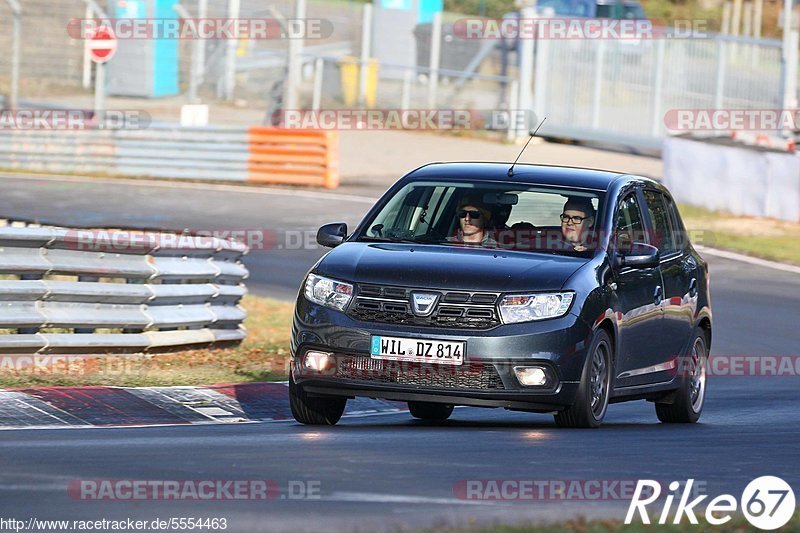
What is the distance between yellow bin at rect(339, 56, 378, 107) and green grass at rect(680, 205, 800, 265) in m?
14.8

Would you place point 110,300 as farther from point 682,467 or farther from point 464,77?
point 464,77

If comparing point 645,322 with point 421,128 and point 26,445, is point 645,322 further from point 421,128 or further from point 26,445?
point 421,128

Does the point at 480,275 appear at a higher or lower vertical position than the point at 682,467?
higher

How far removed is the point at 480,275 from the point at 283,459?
1869 mm

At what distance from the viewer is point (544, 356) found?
8.96 meters

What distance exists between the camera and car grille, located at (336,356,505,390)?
352 inches

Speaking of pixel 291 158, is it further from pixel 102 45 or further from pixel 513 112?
pixel 513 112

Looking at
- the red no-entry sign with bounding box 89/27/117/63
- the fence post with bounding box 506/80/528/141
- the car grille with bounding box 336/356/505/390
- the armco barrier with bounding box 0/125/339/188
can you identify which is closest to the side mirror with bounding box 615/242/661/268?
the car grille with bounding box 336/356/505/390

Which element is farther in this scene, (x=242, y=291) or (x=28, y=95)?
(x=28, y=95)

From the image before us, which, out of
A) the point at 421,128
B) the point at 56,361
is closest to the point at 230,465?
the point at 56,361

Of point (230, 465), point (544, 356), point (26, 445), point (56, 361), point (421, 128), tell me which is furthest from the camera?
point (421, 128)

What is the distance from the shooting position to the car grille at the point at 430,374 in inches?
352

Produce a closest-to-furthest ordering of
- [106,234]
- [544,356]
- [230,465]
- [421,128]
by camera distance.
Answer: [230,465], [544,356], [106,234], [421,128]

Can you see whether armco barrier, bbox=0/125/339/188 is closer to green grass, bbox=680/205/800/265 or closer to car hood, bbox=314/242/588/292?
green grass, bbox=680/205/800/265
